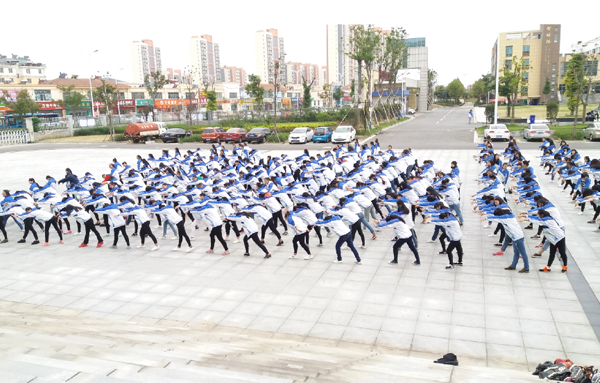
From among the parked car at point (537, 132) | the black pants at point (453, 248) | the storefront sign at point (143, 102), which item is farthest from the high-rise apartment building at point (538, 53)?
the black pants at point (453, 248)

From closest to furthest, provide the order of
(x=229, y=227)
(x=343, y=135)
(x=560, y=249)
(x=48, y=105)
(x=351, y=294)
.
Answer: (x=351, y=294) → (x=560, y=249) → (x=229, y=227) → (x=343, y=135) → (x=48, y=105)

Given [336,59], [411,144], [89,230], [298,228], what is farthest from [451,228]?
[336,59]

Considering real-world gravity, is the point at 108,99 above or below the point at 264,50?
below

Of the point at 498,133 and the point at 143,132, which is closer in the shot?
the point at 498,133

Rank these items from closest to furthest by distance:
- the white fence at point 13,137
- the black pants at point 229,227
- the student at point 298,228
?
the student at point 298,228, the black pants at point 229,227, the white fence at point 13,137

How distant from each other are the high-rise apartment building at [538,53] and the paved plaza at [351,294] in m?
80.9

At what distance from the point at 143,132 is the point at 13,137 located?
14.0m

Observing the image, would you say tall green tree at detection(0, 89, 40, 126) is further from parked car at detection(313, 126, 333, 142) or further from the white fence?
parked car at detection(313, 126, 333, 142)

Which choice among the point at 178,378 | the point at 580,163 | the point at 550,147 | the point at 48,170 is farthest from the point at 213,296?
the point at 48,170

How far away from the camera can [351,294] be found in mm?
9000

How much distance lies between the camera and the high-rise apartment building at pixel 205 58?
5645 inches

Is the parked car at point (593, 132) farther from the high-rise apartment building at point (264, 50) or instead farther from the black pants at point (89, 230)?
the high-rise apartment building at point (264, 50)

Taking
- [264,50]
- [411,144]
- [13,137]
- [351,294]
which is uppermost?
[264,50]

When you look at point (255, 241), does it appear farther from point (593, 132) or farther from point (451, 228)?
point (593, 132)
